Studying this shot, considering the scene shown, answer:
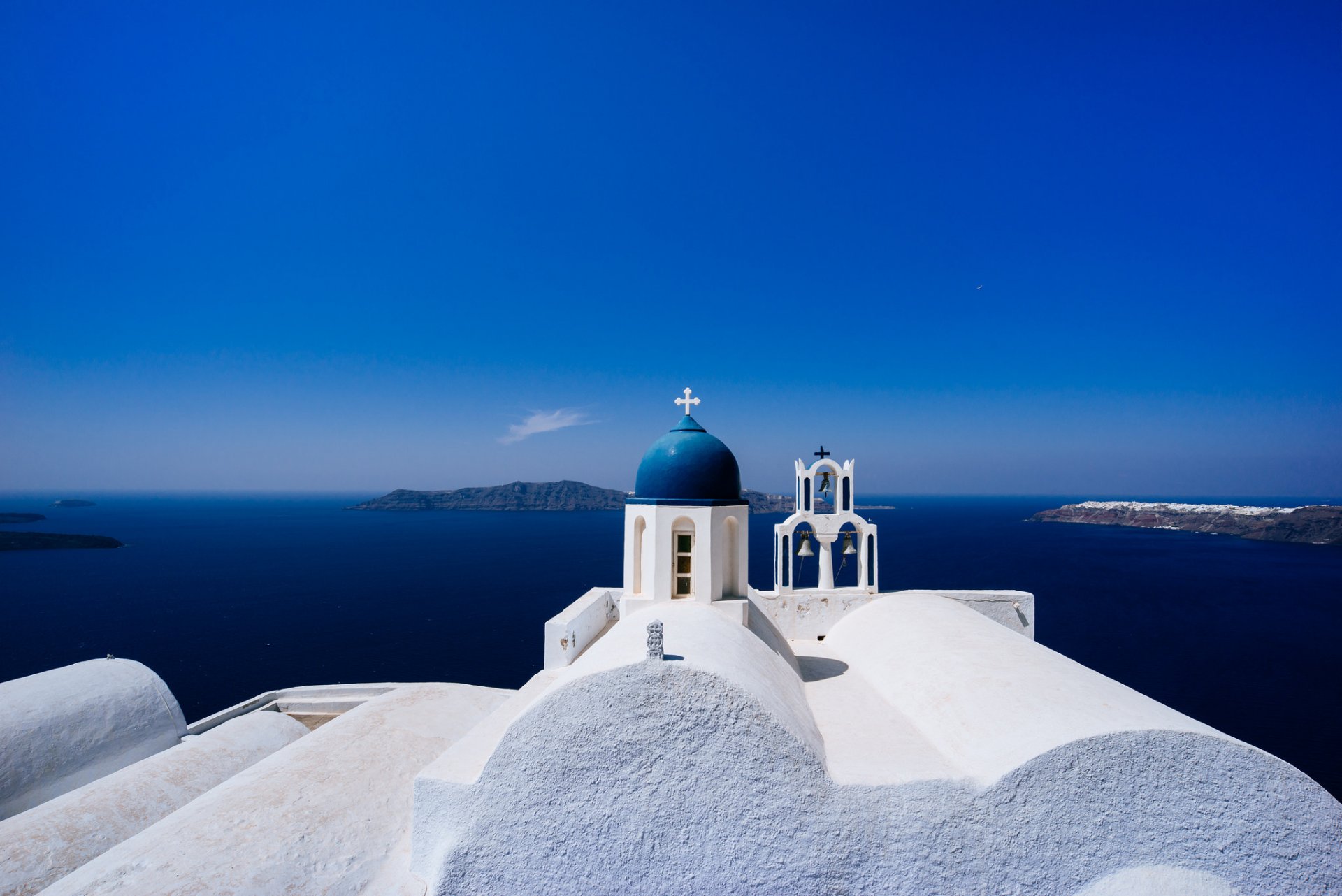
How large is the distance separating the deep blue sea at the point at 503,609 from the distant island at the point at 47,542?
354 cm

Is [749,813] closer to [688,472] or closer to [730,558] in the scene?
[730,558]

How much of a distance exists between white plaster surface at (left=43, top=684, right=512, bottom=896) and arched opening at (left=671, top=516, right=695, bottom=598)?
15.3ft

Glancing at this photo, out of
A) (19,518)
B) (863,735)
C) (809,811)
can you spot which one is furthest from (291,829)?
(19,518)

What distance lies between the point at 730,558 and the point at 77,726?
11566 millimetres

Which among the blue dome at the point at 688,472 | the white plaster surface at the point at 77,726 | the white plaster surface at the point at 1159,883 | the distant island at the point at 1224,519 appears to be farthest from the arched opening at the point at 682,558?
the distant island at the point at 1224,519

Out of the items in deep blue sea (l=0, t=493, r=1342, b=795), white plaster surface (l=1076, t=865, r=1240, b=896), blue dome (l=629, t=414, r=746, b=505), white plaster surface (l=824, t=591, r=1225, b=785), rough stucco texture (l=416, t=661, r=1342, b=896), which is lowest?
deep blue sea (l=0, t=493, r=1342, b=795)

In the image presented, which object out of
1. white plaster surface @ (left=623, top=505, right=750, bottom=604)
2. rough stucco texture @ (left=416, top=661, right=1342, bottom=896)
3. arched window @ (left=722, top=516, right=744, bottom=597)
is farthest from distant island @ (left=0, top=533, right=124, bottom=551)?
rough stucco texture @ (left=416, top=661, right=1342, bottom=896)

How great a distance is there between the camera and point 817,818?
606cm

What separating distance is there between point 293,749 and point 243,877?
10.2ft

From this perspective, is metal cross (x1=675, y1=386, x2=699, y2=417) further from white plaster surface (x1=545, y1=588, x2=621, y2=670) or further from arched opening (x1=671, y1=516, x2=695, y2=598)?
white plaster surface (x1=545, y1=588, x2=621, y2=670)

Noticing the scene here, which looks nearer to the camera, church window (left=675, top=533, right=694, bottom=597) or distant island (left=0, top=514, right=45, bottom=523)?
church window (left=675, top=533, right=694, bottom=597)

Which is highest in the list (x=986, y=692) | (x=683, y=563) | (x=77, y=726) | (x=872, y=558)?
(x=683, y=563)

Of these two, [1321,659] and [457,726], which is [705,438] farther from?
[1321,659]

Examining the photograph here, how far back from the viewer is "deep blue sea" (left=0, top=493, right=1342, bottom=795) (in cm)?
3069
